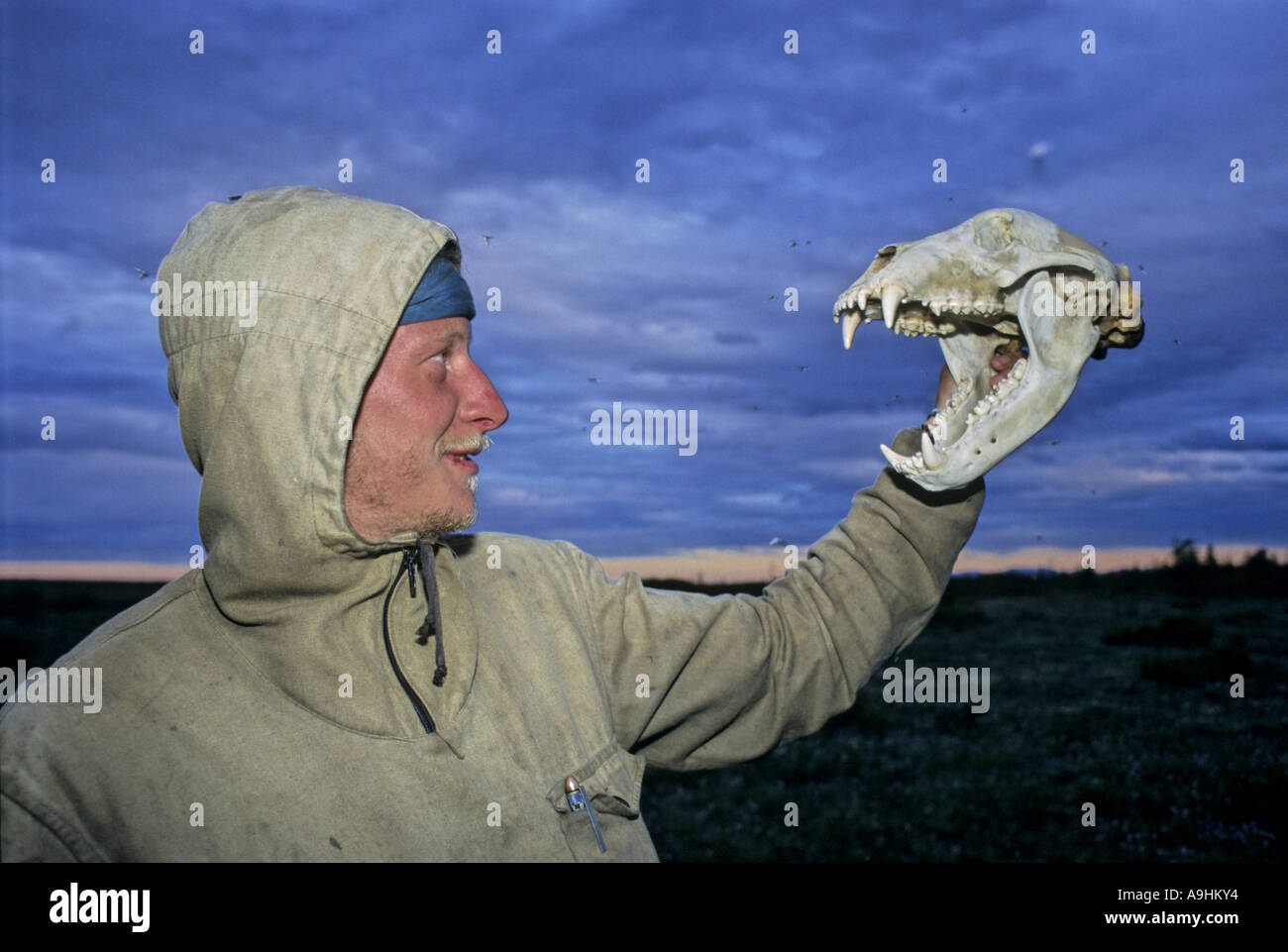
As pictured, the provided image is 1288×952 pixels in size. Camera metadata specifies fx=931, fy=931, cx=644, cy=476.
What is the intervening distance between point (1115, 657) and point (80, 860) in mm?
22670

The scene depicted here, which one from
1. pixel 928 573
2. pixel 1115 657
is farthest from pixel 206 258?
pixel 1115 657

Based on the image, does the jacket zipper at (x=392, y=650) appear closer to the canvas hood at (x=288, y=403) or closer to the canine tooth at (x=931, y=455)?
the canvas hood at (x=288, y=403)

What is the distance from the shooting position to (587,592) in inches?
131

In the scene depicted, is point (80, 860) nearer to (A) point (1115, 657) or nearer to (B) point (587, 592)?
(B) point (587, 592)

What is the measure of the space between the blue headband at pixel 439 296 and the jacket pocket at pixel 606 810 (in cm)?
148

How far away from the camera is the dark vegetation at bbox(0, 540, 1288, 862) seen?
1024 cm

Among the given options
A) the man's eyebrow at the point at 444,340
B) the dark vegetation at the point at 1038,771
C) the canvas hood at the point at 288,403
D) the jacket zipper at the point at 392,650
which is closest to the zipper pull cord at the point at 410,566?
the jacket zipper at the point at 392,650

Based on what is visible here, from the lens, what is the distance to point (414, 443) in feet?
9.29

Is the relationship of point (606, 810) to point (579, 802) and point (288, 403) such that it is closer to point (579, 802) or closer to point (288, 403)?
point (579, 802)

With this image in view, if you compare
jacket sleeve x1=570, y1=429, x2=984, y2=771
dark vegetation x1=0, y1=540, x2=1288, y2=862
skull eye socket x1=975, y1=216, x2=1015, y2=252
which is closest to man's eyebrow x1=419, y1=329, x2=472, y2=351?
jacket sleeve x1=570, y1=429, x2=984, y2=771

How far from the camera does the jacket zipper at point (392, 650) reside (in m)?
2.69

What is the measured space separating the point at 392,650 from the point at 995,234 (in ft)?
8.06
